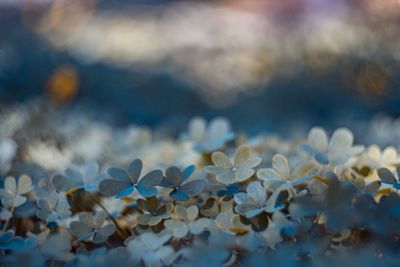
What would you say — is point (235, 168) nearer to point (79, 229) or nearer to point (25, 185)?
point (79, 229)

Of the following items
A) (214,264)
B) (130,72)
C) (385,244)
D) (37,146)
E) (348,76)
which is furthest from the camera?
(130,72)

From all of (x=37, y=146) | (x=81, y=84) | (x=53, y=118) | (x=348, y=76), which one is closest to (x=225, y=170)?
(x=37, y=146)

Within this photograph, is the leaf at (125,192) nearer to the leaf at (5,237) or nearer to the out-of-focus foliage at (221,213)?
the out-of-focus foliage at (221,213)

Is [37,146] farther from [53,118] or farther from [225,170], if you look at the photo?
[225,170]

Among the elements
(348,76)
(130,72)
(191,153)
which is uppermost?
(191,153)

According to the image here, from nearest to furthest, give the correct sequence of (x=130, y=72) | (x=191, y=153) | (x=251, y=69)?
(x=191, y=153), (x=251, y=69), (x=130, y=72)

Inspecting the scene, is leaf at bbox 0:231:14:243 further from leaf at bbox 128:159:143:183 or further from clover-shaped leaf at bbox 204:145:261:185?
clover-shaped leaf at bbox 204:145:261:185

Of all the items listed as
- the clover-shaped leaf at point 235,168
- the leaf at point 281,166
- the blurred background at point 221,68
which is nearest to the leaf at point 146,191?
the clover-shaped leaf at point 235,168

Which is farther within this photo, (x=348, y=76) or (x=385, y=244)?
(x=348, y=76)

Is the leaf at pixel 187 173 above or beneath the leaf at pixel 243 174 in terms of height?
beneath
